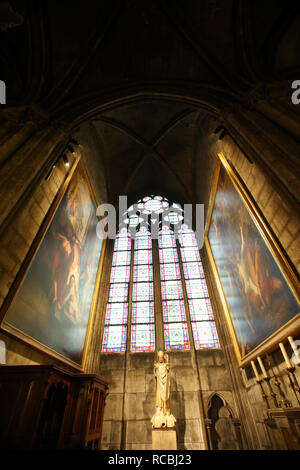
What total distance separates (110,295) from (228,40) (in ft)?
32.0

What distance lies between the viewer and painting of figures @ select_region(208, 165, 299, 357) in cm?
402

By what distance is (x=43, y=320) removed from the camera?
15.2 feet

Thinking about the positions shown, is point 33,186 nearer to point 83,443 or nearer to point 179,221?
point 83,443

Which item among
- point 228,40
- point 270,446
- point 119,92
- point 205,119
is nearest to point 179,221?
point 205,119

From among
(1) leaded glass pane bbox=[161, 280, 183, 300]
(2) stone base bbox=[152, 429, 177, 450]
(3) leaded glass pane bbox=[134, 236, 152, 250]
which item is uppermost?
(3) leaded glass pane bbox=[134, 236, 152, 250]

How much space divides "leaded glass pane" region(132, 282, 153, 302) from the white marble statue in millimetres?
2729

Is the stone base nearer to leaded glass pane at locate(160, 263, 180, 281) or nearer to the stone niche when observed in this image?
the stone niche

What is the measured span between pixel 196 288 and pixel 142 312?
2.34m

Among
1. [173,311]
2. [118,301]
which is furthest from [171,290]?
[118,301]

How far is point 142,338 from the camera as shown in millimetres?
7484

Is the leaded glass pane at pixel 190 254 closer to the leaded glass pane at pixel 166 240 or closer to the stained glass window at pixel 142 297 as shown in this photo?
the leaded glass pane at pixel 166 240

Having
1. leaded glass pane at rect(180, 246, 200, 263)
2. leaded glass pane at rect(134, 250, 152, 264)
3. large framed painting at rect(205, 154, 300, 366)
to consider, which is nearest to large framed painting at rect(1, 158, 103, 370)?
leaded glass pane at rect(134, 250, 152, 264)

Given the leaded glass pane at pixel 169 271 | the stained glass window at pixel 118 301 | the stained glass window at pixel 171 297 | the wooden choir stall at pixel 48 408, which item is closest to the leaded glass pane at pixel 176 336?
the stained glass window at pixel 171 297

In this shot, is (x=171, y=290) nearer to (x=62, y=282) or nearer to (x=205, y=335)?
(x=205, y=335)
